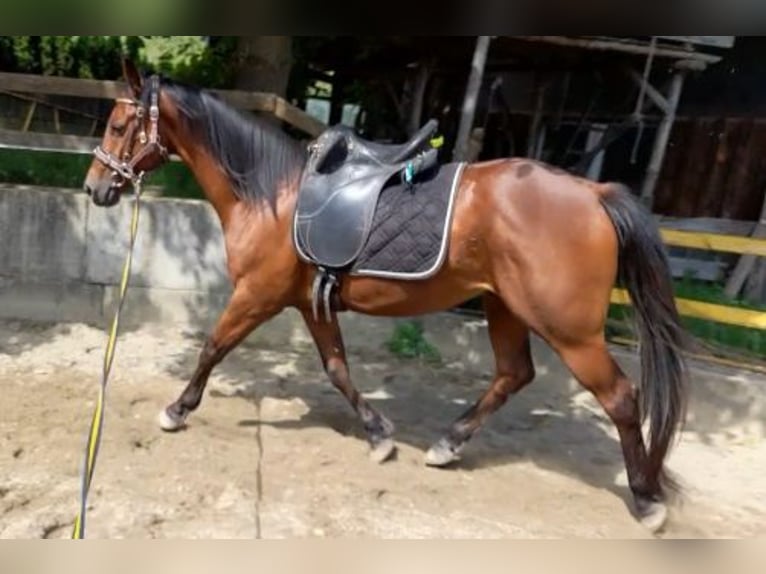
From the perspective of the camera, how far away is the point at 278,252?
3359 millimetres

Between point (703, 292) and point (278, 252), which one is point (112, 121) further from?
point (703, 292)

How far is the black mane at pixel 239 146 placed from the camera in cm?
341

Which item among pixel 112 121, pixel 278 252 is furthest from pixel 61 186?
pixel 278 252

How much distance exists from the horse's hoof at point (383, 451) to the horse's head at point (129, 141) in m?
1.77

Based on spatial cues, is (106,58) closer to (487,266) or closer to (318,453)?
(318,453)

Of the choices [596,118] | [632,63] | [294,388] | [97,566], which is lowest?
[294,388]

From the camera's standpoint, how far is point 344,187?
3277 millimetres

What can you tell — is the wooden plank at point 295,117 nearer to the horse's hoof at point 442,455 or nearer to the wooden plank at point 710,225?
the horse's hoof at point 442,455

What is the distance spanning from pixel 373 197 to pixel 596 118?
19.0 feet

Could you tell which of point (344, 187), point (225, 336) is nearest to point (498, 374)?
point (344, 187)

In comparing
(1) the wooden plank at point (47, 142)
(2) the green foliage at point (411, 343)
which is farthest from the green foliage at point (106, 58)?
(2) the green foliage at point (411, 343)

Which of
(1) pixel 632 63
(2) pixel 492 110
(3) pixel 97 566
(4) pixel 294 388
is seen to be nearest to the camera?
(3) pixel 97 566

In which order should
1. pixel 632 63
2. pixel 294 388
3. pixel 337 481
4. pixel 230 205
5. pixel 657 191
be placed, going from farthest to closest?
pixel 657 191 < pixel 632 63 < pixel 294 388 < pixel 230 205 < pixel 337 481

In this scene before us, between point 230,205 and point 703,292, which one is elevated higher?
point 230,205
